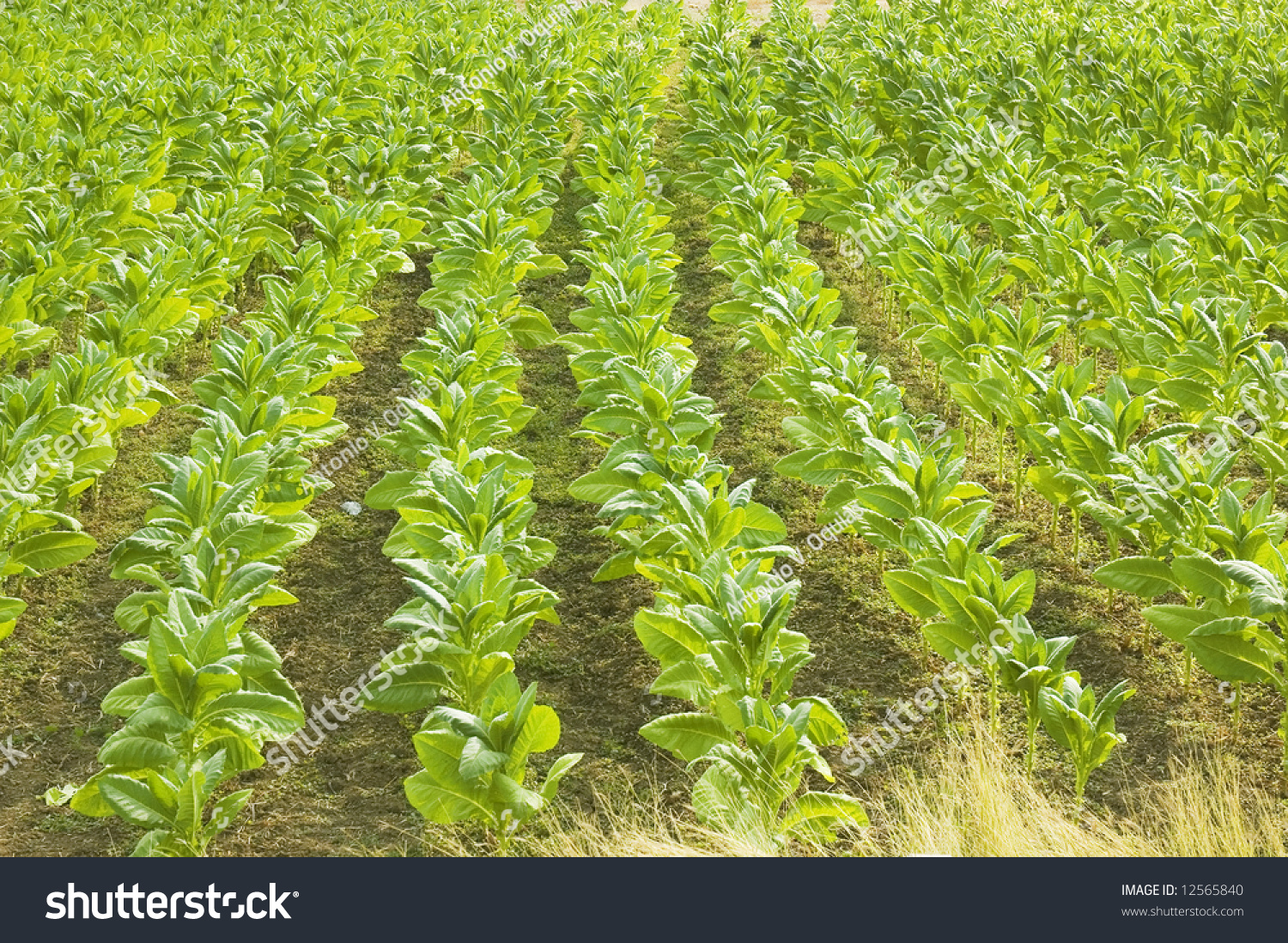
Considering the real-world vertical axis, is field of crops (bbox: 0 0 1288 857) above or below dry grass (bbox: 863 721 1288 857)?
above

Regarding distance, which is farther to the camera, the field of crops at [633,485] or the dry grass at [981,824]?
the field of crops at [633,485]

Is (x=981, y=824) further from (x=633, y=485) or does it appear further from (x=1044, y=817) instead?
(x=633, y=485)

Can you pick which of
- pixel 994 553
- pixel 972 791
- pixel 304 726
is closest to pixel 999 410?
pixel 994 553

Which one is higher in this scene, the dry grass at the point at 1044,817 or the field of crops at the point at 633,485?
the field of crops at the point at 633,485

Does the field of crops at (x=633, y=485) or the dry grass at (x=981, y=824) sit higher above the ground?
the field of crops at (x=633, y=485)

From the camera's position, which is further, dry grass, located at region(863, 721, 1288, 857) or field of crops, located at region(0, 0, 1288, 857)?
field of crops, located at region(0, 0, 1288, 857)

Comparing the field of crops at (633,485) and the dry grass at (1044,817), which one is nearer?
the dry grass at (1044,817)

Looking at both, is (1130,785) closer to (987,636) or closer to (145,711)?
(987,636)

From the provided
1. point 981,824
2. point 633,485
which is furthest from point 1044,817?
point 633,485

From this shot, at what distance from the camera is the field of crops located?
4.83 meters

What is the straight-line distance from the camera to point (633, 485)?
6227mm

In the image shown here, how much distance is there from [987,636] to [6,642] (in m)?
4.25

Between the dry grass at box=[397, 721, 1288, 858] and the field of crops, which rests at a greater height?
the field of crops

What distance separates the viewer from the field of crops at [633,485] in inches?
190
